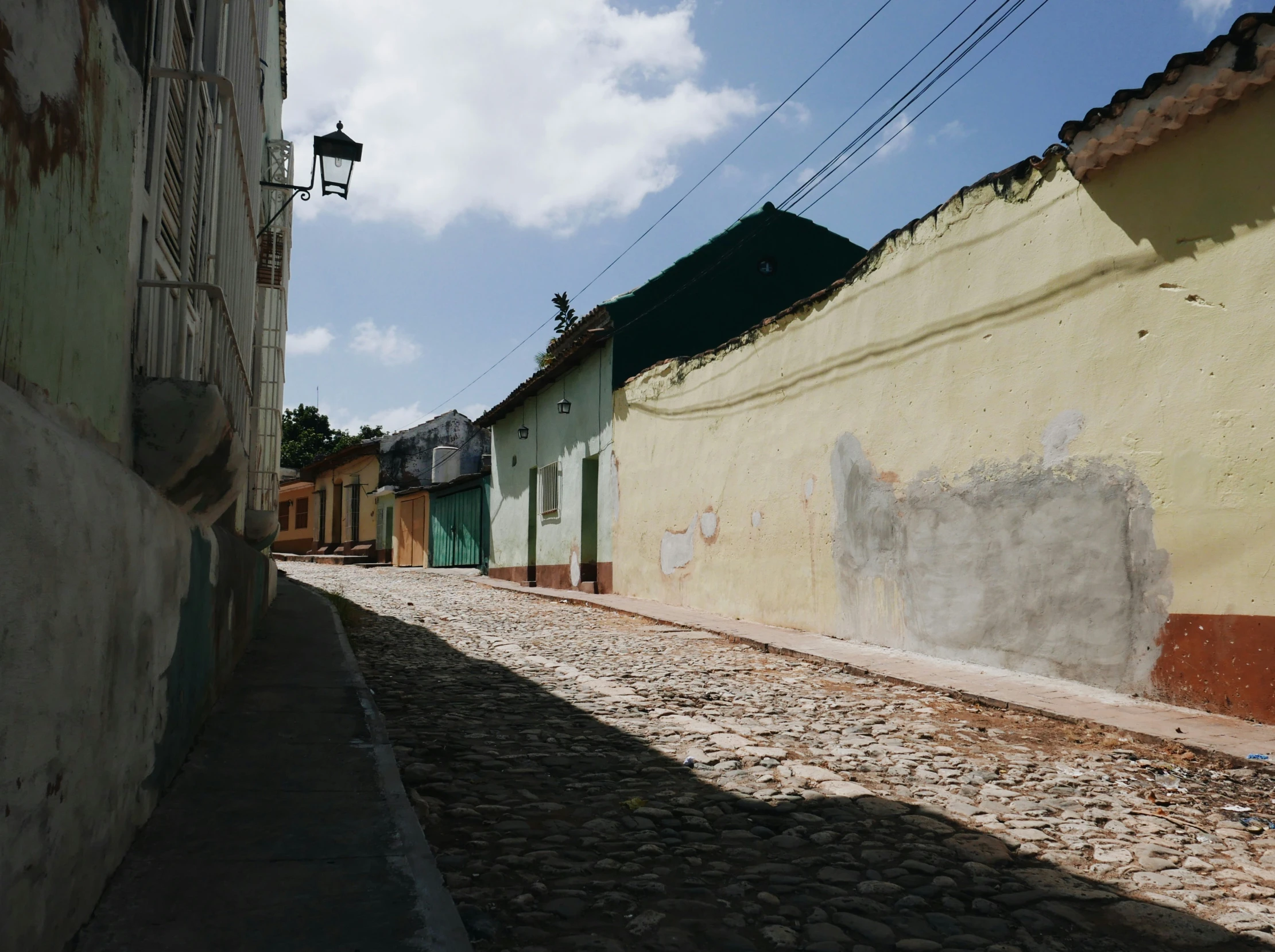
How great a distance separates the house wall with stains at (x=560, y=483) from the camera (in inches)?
601

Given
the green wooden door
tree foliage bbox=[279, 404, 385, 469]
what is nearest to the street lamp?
the green wooden door

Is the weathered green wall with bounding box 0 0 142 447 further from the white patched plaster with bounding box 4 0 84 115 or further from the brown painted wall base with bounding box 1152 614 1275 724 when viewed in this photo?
the brown painted wall base with bounding box 1152 614 1275 724

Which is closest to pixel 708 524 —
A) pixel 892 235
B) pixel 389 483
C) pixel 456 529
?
pixel 892 235

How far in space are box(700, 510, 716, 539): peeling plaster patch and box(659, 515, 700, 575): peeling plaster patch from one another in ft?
0.46

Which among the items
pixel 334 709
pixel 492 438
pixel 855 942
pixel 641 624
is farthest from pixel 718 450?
pixel 492 438

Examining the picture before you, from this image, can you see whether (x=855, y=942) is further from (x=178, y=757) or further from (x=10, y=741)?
(x=178, y=757)

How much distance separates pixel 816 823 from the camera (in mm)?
3258

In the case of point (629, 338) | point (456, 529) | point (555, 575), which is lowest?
point (555, 575)

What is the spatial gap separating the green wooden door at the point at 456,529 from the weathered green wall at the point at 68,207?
21.3 metres

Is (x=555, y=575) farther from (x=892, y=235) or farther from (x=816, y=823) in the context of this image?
(x=816, y=823)

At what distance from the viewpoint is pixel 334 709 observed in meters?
4.50

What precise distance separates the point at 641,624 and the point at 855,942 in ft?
26.7

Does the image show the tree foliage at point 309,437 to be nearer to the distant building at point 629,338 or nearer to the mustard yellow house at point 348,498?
the mustard yellow house at point 348,498

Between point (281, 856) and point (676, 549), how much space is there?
9948 millimetres
